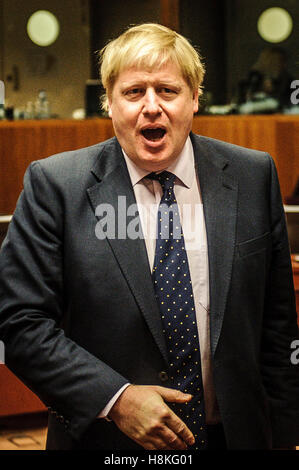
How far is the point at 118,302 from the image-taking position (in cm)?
139

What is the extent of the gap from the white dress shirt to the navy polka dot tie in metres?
0.02

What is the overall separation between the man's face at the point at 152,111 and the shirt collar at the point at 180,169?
0.15ft

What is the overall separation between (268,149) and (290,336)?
3.18 meters

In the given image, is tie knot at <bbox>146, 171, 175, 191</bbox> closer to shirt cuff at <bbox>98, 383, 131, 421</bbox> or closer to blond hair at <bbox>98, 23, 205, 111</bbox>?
blond hair at <bbox>98, 23, 205, 111</bbox>

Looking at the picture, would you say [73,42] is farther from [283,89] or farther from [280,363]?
[280,363]

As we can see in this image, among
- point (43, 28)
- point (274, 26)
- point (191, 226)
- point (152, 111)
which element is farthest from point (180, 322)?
point (43, 28)

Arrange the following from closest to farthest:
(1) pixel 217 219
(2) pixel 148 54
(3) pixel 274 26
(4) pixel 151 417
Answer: (4) pixel 151 417 < (2) pixel 148 54 < (1) pixel 217 219 < (3) pixel 274 26

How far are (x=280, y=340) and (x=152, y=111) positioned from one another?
1.93ft

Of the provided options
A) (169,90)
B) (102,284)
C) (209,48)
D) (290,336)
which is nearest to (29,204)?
(102,284)

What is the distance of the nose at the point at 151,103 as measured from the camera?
138cm

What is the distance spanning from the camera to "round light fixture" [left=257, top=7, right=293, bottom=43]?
673 centimetres

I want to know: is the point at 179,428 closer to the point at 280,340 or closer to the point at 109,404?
the point at 109,404

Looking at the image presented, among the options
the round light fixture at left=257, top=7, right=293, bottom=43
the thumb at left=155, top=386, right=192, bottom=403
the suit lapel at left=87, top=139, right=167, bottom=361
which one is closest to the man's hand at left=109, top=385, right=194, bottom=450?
the thumb at left=155, top=386, right=192, bottom=403

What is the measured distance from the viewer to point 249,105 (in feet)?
16.1
